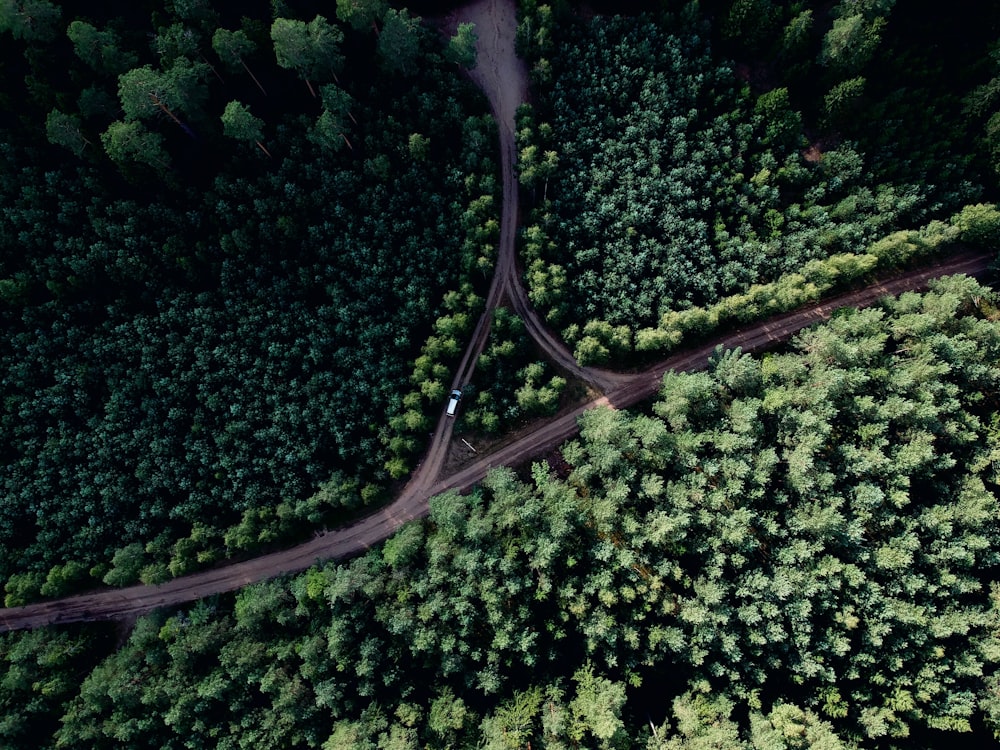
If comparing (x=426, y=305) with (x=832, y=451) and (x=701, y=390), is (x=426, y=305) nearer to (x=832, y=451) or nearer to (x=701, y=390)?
(x=701, y=390)

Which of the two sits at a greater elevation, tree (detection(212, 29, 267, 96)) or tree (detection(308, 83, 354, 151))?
tree (detection(212, 29, 267, 96))

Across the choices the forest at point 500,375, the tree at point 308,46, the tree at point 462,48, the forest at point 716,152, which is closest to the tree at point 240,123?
the forest at point 500,375

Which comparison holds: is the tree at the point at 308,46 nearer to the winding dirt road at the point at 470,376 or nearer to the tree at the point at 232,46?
the tree at the point at 232,46

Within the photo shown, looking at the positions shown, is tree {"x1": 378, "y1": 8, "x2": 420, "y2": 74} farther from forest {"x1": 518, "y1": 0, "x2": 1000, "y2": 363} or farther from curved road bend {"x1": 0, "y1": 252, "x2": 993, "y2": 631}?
curved road bend {"x1": 0, "y1": 252, "x2": 993, "y2": 631}

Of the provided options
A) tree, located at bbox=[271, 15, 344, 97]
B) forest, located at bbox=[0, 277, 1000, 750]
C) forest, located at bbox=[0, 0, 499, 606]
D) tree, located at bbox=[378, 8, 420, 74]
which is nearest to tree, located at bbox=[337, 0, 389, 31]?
forest, located at bbox=[0, 0, 499, 606]

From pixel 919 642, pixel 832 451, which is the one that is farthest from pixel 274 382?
pixel 919 642
